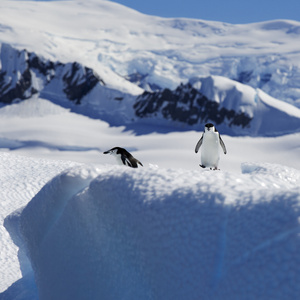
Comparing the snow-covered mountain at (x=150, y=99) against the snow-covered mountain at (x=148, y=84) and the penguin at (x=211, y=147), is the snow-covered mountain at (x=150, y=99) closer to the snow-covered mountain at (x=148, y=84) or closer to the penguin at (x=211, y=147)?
the snow-covered mountain at (x=148, y=84)

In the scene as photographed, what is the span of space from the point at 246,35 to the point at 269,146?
333 ft

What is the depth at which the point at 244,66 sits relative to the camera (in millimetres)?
99312

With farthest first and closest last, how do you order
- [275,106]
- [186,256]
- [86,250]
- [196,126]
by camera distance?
[196,126], [275,106], [86,250], [186,256]

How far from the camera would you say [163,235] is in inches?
130

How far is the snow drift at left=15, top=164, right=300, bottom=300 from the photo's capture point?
2846mm

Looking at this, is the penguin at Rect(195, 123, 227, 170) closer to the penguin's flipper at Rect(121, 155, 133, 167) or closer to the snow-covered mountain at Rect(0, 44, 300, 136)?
the penguin's flipper at Rect(121, 155, 133, 167)

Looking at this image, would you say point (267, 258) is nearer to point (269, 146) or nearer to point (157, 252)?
point (157, 252)

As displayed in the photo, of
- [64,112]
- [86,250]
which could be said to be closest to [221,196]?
[86,250]

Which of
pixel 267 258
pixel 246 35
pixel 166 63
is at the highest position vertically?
pixel 246 35

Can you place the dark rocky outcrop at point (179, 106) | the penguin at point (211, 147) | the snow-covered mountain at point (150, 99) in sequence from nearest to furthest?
the penguin at point (211, 147) < the snow-covered mountain at point (150, 99) < the dark rocky outcrop at point (179, 106)

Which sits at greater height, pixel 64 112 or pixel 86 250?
pixel 86 250

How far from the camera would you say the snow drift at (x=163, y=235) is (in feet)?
9.34

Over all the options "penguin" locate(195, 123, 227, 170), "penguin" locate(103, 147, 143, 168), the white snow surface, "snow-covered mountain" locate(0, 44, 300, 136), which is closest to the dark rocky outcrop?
"snow-covered mountain" locate(0, 44, 300, 136)

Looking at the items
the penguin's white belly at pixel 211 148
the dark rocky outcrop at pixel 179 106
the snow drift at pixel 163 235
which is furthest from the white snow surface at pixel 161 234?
the dark rocky outcrop at pixel 179 106
